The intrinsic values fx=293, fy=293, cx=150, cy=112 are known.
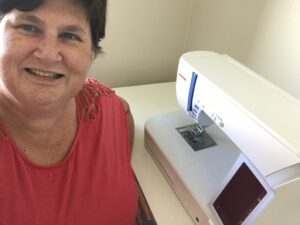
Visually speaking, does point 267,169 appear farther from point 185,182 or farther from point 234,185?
point 185,182

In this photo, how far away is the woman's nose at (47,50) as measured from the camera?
64 cm

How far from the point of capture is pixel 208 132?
107cm

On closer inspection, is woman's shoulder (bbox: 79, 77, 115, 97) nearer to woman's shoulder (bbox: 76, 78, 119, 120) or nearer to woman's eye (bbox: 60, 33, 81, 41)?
woman's shoulder (bbox: 76, 78, 119, 120)

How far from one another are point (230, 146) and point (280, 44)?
1.51ft

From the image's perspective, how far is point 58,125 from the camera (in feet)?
2.87

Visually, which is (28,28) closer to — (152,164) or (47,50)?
(47,50)

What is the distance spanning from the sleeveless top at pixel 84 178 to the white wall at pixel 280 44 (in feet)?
2.09

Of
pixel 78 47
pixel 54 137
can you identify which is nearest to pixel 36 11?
pixel 78 47

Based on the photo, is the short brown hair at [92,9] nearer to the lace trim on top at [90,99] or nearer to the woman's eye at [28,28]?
the woman's eye at [28,28]

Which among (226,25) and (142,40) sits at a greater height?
(226,25)

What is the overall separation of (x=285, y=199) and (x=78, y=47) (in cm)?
61

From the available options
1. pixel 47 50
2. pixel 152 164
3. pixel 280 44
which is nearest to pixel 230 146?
pixel 152 164

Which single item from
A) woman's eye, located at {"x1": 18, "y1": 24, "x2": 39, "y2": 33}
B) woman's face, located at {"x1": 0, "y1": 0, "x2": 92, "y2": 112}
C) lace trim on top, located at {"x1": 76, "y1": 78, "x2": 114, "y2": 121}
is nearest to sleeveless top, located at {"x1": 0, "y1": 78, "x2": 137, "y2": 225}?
lace trim on top, located at {"x1": 76, "y1": 78, "x2": 114, "y2": 121}

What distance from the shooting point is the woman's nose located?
0.64 m
